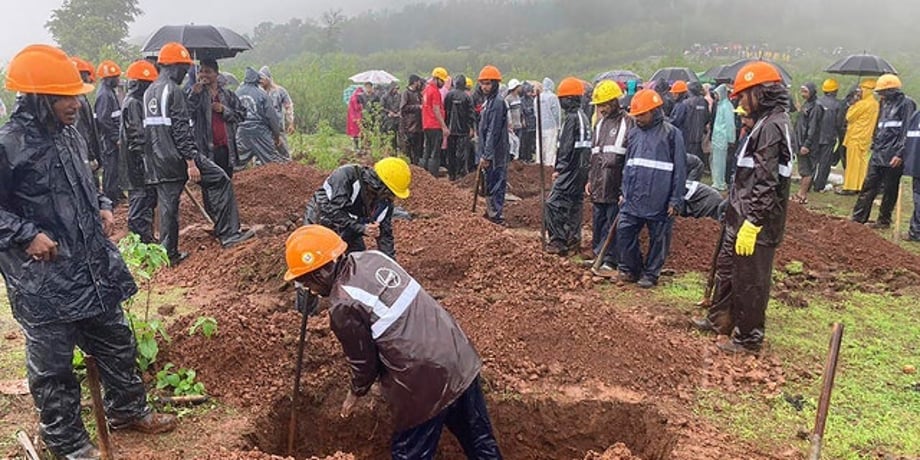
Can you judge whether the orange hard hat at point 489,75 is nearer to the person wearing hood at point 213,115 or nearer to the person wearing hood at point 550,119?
the person wearing hood at point 213,115

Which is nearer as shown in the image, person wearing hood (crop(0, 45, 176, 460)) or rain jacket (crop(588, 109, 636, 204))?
person wearing hood (crop(0, 45, 176, 460))

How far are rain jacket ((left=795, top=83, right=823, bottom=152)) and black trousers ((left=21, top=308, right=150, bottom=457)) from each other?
1046cm

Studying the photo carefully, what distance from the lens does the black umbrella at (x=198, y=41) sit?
9.19m

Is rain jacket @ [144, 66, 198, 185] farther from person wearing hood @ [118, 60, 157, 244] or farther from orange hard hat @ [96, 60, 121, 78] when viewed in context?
orange hard hat @ [96, 60, 121, 78]

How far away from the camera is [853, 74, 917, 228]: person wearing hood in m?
8.78

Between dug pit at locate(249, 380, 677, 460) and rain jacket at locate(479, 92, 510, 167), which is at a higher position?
rain jacket at locate(479, 92, 510, 167)

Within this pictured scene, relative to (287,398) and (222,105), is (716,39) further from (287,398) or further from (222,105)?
(287,398)

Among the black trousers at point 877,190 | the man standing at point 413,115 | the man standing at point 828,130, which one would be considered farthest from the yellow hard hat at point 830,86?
the man standing at point 413,115

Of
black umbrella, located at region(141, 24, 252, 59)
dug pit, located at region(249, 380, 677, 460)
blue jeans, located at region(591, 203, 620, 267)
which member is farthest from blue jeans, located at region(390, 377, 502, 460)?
→ black umbrella, located at region(141, 24, 252, 59)

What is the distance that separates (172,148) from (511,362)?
12.8 feet

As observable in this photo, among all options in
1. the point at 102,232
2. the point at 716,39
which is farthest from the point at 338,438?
the point at 716,39

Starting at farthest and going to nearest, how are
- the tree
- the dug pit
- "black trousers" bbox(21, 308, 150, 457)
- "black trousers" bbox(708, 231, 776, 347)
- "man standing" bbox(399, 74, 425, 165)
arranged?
the tree < "man standing" bbox(399, 74, 425, 165) < "black trousers" bbox(708, 231, 776, 347) < the dug pit < "black trousers" bbox(21, 308, 150, 457)

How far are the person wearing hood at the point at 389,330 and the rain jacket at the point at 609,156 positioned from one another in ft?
12.2

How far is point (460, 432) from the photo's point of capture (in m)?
3.71
